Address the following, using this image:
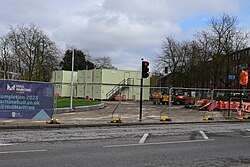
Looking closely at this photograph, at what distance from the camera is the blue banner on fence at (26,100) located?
16094 mm

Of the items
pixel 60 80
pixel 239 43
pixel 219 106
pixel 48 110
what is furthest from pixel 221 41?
pixel 48 110

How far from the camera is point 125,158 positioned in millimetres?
8578

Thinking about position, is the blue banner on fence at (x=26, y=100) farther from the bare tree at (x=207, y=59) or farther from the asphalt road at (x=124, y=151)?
the bare tree at (x=207, y=59)

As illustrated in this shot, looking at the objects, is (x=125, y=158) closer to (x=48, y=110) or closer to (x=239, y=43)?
(x=48, y=110)

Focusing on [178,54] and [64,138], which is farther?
[178,54]

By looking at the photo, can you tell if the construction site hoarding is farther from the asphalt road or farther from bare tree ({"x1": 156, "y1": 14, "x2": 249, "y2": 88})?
the asphalt road

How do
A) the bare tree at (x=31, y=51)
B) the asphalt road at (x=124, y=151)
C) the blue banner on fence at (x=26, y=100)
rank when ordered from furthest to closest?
the bare tree at (x=31, y=51), the blue banner on fence at (x=26, y=100), the asphalt road at (x=124, y=151)

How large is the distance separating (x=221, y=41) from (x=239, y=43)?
257cm

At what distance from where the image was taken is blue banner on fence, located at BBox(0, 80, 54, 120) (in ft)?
52.8

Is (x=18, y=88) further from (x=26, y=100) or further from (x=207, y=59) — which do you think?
(x=207, y=59)

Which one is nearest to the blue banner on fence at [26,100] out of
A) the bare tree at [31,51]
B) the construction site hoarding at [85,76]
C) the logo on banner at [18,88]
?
the logo on banner at [18,88]

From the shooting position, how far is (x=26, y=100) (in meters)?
16.6

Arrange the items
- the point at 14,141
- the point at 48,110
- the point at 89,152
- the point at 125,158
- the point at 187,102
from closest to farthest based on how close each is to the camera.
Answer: the point at 125,158, the point at 89,152, the point at 14,141, the point at 48,110, the point at 187,102

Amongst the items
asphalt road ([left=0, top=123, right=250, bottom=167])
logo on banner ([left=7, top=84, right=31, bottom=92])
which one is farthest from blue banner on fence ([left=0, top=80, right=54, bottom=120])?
asphalt road ([left=0, top=123, right=250, bottom=167])
